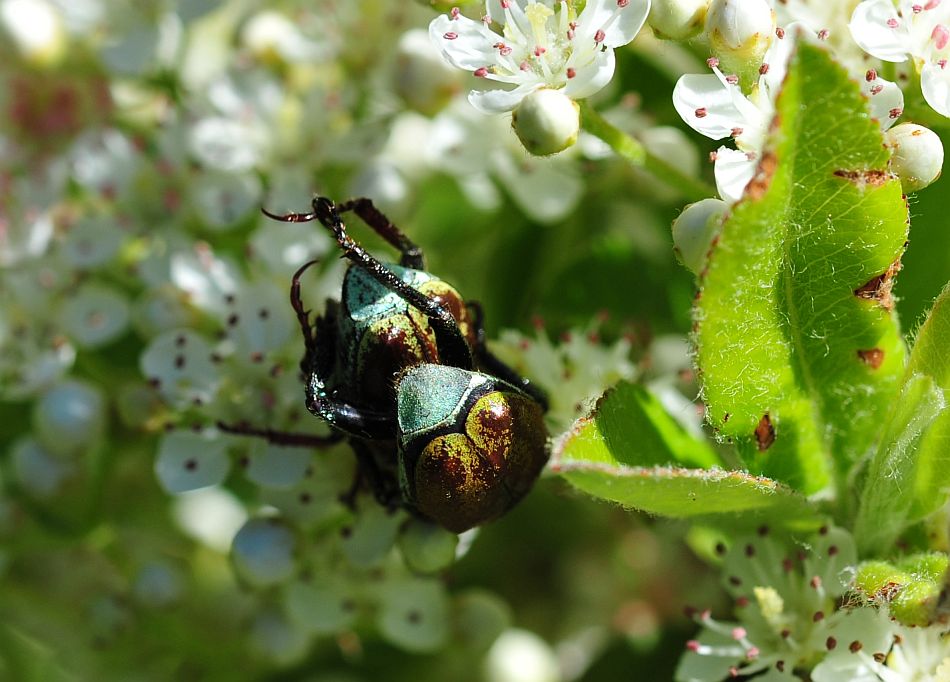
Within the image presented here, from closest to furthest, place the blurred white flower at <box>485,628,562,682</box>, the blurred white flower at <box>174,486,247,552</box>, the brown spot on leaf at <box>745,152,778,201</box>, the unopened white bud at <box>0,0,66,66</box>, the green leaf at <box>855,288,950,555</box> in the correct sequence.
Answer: the brown spot on leaf at <box>745,152,778,201</box> < the green leaf at <box>855,288,950,555</box> < the blurred white flower at <box>485,628,562,682</box> < the blurred white flower at <box>174,486,247,552</box> < the unopened white bud at <box>0,0,66,66</box>

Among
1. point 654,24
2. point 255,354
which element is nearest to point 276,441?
point 255,354

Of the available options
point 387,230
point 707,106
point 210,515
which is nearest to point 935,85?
point 707,106

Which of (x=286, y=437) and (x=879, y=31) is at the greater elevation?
(x=879, y=31)

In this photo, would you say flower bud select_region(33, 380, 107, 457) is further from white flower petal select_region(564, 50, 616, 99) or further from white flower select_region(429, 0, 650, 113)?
white flower petal select_region(564, 50, 616, 99)

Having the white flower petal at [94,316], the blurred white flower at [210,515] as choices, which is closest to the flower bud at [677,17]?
the white flower petal at [94,316]

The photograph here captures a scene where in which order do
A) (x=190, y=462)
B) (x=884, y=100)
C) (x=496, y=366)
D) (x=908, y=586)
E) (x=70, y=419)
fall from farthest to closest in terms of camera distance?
(x=70, y=419), (x=190, y=462), (x=496, y=366), (x=884, y=100), (x=908, y=586)

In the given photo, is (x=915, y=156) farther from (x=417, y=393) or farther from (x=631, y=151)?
(x=417, y=393)

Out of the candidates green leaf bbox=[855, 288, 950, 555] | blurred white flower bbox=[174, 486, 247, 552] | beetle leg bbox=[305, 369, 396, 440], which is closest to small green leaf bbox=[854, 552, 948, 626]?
green leaf bbox=[855, 288, 950, 555]
